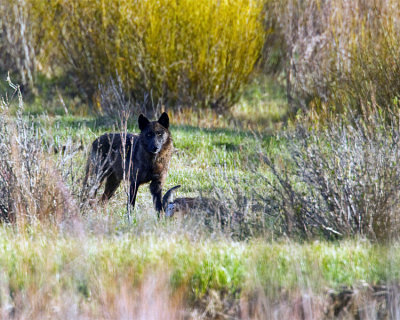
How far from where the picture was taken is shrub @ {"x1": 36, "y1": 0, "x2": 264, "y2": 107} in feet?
47.2

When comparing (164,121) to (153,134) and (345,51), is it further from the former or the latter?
(345,51)

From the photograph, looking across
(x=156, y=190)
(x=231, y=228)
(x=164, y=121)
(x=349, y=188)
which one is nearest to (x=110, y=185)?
(x=156, y=190)

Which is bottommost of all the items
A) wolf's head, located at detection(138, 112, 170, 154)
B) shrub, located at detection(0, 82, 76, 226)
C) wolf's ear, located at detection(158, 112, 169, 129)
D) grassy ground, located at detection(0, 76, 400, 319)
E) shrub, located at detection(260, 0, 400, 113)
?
grassy ground, located at detection(0, 76, 400, 319)

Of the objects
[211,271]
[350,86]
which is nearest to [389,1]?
[350,86]

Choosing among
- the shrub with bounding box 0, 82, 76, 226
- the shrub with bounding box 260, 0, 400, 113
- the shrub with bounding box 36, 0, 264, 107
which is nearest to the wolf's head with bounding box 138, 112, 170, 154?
the shrub with bounding box 0, 82, 76, 226

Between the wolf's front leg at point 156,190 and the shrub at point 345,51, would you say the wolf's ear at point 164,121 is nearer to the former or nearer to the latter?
the wolf's front leg at point 156,190

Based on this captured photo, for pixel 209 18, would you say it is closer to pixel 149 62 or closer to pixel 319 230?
pixel 149 62

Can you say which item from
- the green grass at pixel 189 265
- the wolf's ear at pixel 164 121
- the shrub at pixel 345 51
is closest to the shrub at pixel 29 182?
the green grass at pixel 189 265

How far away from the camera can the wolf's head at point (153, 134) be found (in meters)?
7.96

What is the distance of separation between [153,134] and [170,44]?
692 cm

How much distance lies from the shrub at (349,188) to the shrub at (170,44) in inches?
317

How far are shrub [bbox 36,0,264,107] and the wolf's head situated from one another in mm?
6076

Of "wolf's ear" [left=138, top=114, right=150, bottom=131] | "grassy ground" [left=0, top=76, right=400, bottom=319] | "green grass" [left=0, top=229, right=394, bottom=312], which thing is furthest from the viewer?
"wolf's ear" [left=138, top=114, right=150, bottom=131]

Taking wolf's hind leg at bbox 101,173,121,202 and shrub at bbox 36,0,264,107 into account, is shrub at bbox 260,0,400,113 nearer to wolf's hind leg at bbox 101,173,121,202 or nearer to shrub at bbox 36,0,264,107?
shrub at bbox 36,0,264,107
